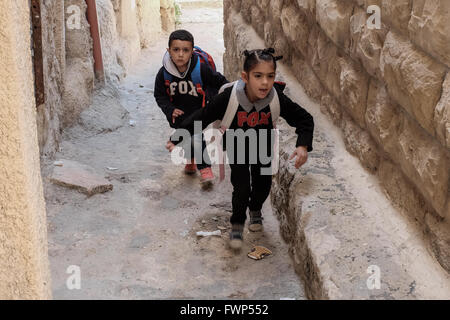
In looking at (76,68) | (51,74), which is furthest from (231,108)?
(76,68)

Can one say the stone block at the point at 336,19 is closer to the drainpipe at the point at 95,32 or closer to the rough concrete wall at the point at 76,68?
the rough concrete wall at the point at 76,68

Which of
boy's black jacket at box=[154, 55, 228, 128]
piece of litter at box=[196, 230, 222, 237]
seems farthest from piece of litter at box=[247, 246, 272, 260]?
boy's black jacket at box=[154, 55, 228, 128]

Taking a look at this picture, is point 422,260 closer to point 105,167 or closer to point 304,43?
point 304,43

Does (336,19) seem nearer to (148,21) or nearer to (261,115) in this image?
(261,115)

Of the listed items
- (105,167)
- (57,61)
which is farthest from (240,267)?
(57,61)

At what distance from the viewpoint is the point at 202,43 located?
8789 millimetres

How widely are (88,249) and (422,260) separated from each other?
1.67 metres

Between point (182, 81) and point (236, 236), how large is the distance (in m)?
1.21

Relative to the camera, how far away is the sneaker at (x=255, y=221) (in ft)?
10.4

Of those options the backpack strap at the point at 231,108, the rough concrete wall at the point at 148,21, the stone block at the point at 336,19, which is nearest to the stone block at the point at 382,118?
the stone block at the point at 336,19

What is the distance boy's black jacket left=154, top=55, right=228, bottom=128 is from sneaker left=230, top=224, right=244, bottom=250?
1.01 m

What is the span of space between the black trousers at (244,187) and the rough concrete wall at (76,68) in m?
2.19

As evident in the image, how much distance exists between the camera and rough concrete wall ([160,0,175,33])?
9.30 meters
